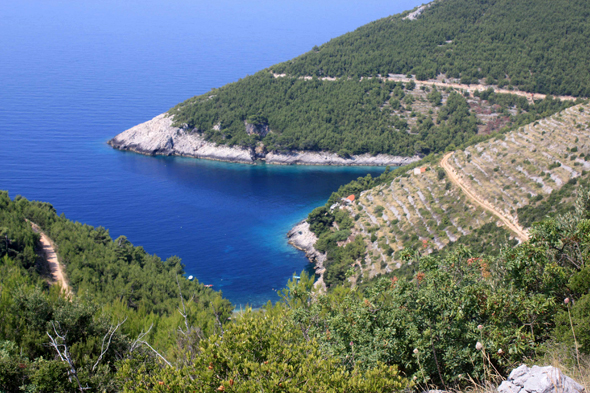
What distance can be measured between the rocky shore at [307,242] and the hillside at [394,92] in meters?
27.8

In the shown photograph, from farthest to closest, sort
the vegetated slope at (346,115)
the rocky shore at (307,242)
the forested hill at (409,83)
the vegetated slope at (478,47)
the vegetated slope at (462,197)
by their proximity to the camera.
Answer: the vegetated slope at (478,47) < the forested hill at (409,83) < the vegetated slope at (346,115) < the rocky shore at (307,242) < the vegetated slope at (462,197)

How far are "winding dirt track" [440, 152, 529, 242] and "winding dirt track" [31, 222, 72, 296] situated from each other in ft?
80.1

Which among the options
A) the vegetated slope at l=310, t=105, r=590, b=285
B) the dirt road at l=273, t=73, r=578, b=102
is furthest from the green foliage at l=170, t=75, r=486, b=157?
the vegetated slope at l=310, t=105, r=590, b=285

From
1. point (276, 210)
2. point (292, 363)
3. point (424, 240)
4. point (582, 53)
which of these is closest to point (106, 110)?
point (276, 210)

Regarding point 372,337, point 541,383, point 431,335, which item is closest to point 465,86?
point 372,337

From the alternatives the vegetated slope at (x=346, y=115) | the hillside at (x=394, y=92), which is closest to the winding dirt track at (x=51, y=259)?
the hillside at (x=394, y=92)

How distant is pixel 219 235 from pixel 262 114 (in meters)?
40.0

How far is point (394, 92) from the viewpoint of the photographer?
84438 millimetres

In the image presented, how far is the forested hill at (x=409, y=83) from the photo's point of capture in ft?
250

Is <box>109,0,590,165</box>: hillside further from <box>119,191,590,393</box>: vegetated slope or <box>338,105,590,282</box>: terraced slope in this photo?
<box>119,191,590,393</box>: vegetated slope

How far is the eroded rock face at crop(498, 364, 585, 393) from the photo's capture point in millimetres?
6238

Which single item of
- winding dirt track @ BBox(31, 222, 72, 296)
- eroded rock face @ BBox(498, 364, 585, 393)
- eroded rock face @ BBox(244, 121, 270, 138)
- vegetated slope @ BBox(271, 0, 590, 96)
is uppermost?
vegetated slope @ BBox(271, 0, 590, 96)

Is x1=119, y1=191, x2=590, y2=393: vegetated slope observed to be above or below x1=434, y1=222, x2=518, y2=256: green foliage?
above

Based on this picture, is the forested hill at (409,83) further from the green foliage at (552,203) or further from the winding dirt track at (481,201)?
the green foliage at (552,203)
